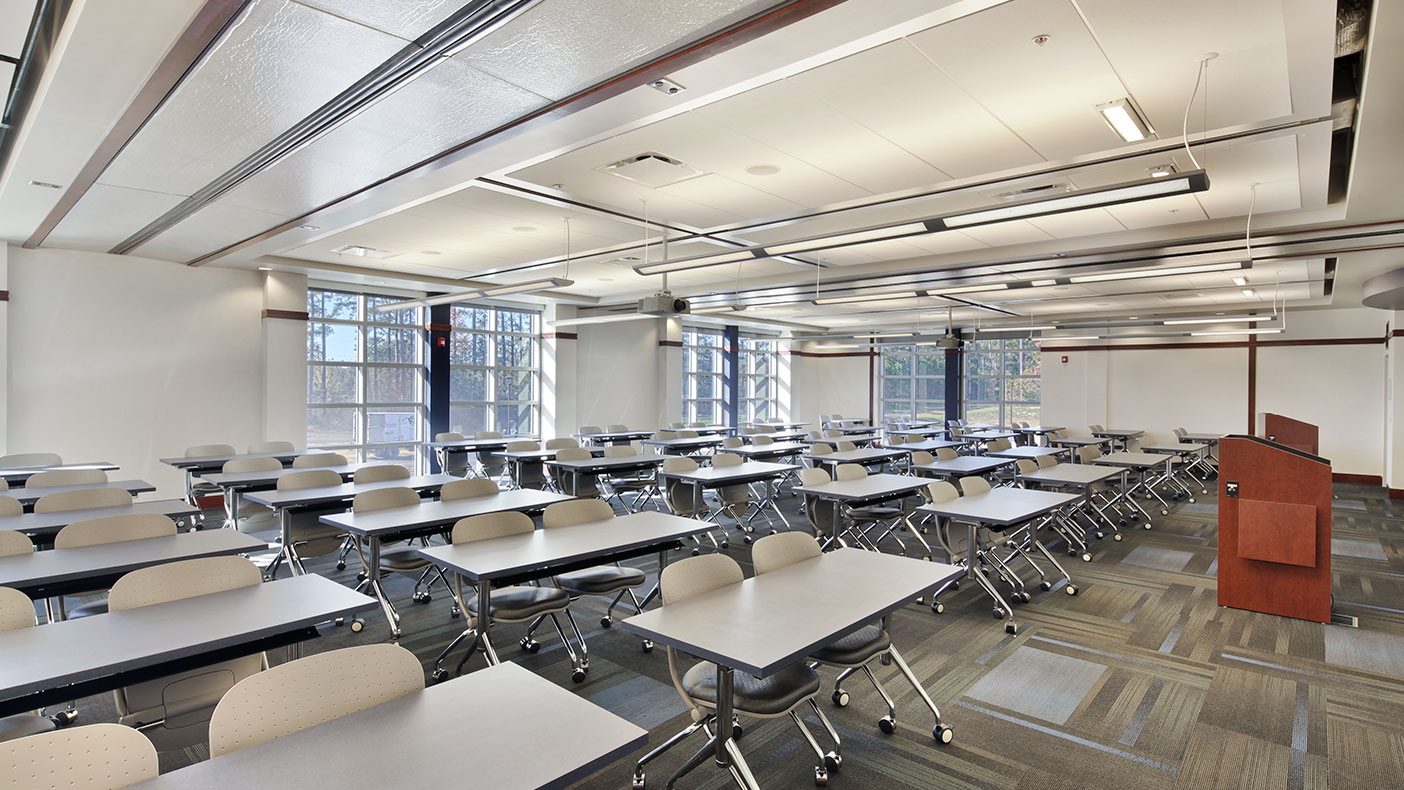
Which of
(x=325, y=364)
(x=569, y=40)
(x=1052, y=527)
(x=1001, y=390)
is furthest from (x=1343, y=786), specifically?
(x=1001, y=390)

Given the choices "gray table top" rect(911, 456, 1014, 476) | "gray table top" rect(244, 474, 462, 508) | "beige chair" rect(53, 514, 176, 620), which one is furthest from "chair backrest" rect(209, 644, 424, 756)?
"gray table top" rect(911, 456, 1014, 476)

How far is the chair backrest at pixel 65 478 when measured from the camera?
17.8 feet

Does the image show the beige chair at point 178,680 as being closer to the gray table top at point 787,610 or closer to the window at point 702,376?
the gray table top at point 787,610

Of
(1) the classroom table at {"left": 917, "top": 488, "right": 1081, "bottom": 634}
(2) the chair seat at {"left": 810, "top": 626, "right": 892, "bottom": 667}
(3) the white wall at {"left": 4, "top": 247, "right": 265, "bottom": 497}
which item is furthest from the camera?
(3) the white wall at {"left": 4, "top": 247, "right": 265, "bottom": 497}

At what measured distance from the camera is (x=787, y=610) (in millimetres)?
2725

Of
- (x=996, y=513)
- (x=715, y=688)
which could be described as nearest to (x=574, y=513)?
(x=715, y=688)

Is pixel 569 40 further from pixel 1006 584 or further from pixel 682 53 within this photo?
pixel 1006 584

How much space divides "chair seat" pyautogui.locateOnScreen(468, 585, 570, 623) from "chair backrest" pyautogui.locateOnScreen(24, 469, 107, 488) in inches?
168

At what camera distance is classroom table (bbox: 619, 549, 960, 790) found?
2332 mm

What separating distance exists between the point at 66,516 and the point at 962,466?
25.0ft

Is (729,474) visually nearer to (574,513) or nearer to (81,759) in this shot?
(574,513)

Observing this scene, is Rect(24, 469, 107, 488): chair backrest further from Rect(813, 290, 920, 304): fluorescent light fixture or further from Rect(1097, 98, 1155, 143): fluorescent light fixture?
Rect(813, 290, 920, 304): fluorescent light fixture

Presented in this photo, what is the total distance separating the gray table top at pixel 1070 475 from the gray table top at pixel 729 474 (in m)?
2.43

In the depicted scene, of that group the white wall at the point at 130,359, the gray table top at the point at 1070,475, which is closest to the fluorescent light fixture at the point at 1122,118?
the gray table top at the point at 1070,475
